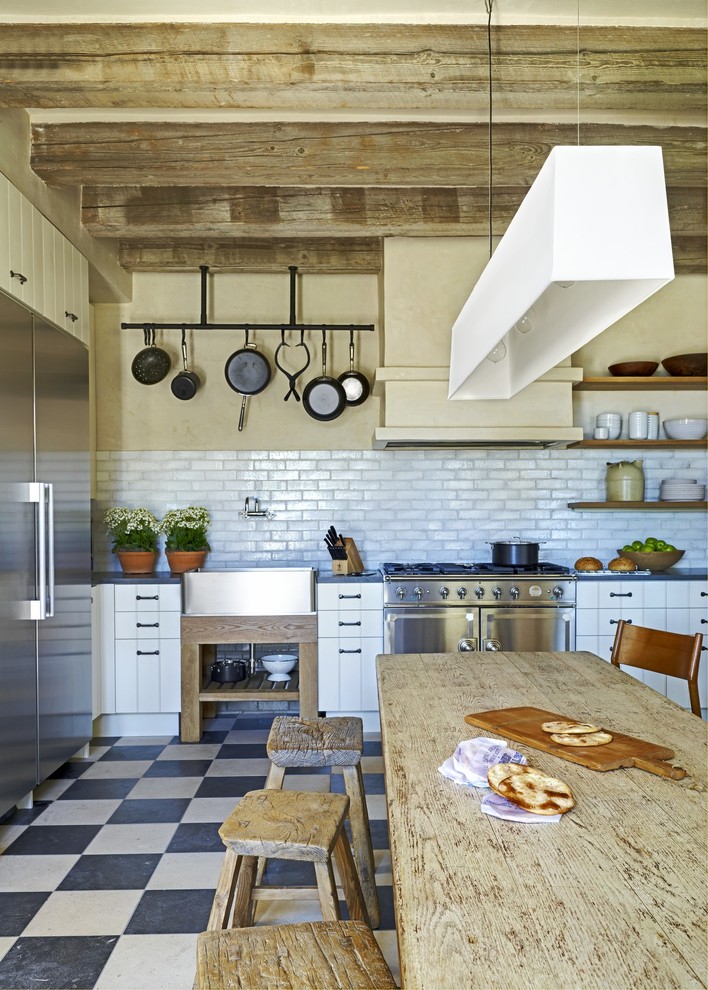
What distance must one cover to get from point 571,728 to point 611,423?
12.6 feet

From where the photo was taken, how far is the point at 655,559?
5508mm

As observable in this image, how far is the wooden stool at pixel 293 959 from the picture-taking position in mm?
1431

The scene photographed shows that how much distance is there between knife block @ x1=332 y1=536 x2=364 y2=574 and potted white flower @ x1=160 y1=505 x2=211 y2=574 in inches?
37.9

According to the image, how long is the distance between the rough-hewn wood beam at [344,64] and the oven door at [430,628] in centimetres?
292

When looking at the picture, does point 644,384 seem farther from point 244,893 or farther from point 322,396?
point 244,893

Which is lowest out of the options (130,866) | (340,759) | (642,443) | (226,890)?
(130,866)

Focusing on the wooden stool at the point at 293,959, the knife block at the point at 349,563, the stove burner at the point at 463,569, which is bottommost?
the wooden stool at the point at 293,959

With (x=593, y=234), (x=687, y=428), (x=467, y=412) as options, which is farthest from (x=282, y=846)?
(x=687, y=428)

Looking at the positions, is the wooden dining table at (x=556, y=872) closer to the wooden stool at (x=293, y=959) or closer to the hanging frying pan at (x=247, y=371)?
the wooden stool at (x=293, y=959)

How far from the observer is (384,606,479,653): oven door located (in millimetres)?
5043

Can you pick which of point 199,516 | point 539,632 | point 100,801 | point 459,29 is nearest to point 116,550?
point 199,516

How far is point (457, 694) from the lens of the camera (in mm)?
2664

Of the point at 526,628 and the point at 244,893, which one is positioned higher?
the point at 526,628

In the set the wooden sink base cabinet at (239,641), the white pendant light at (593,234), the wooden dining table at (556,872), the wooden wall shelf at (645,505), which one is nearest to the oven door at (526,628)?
the wooden wall shelf at (645,505)
